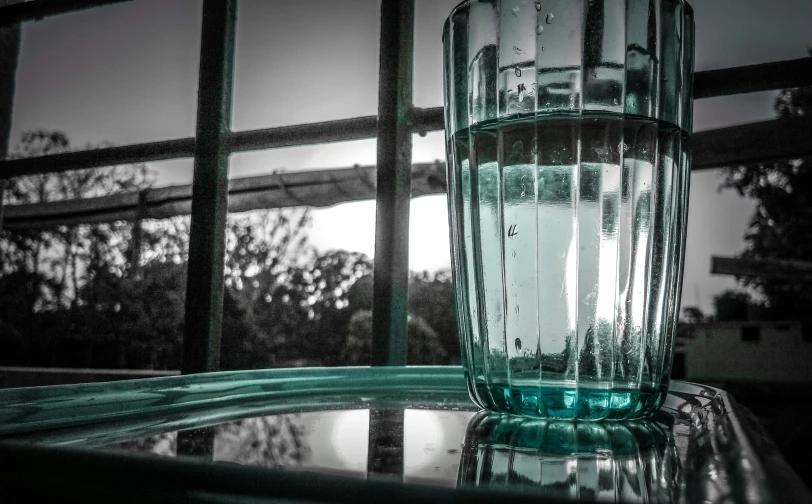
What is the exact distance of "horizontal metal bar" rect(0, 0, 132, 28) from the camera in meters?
1.41

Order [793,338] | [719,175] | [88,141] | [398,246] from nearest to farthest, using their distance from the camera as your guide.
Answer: [398,246] → [88,141] → [793,338] → [719,175]

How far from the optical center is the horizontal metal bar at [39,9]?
1.41 metres

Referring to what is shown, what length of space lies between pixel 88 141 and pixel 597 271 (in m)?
5.10

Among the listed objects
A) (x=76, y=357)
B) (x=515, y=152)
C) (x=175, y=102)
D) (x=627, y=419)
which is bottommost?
(x=76, y=357)

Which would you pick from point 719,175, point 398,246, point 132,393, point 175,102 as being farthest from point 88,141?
point 719,175

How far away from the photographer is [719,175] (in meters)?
6.50

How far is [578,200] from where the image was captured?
1.01 ft

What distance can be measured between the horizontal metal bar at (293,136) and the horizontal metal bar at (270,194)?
0.77 metres

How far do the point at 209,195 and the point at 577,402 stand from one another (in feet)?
3.26

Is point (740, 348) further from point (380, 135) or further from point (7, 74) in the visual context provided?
point (7, 74)

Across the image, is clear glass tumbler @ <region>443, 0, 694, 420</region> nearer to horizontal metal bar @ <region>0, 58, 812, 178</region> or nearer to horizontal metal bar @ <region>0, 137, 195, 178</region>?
horizontal metal bar @ <region>0, 58, 812, 178</region>

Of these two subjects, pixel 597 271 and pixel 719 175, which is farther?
pixel 719 175

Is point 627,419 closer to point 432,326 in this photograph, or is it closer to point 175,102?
point 432,326

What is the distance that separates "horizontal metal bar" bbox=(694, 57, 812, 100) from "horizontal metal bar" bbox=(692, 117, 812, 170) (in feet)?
1.15
